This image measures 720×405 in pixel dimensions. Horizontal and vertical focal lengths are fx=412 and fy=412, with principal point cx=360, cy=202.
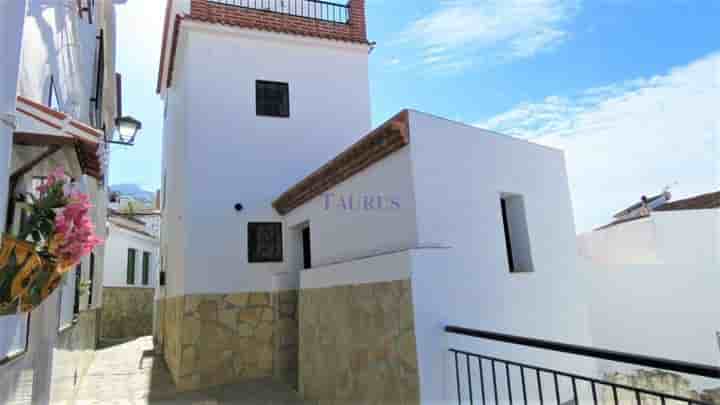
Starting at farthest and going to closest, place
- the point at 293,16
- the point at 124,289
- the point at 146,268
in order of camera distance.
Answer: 1. the point at 146,268
2. the point at 124,289
3. the point at 293,16

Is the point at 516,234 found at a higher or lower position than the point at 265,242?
lower

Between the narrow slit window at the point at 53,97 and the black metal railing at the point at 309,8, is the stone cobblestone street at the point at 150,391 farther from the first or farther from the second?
the black metal railing at the point at 309,8

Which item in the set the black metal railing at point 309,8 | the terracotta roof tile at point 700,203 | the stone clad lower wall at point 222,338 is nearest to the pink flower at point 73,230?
the stone clad lower wall at point 222,338

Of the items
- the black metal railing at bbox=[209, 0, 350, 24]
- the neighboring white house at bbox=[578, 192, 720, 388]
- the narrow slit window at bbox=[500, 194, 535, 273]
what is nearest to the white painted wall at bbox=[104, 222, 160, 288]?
the black metal railing at bbox=[209, 0, 350, 24]

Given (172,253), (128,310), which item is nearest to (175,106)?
(172,253)

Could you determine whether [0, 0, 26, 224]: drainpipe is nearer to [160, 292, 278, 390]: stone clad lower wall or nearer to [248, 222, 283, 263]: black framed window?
[160, 292, 278, 390]: stone clad lower wall

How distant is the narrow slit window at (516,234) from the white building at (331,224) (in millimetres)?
18

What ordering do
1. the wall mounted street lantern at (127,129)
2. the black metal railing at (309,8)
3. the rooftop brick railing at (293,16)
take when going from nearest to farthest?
the wall mounted street lantern at (127,129) → the rooftop brick railing at (293,16) → the black metal railing at (309,8)

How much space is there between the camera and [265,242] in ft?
27.2

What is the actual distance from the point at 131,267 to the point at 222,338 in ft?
45.1

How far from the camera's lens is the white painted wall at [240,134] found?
7973 millimetres

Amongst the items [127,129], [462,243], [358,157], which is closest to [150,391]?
[127,129]

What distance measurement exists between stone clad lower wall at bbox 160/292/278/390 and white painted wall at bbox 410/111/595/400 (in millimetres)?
4653

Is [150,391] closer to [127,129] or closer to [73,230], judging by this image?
[127,129]
